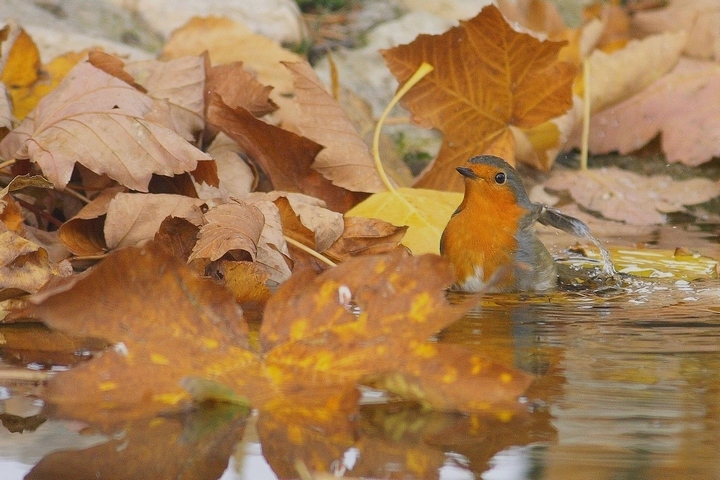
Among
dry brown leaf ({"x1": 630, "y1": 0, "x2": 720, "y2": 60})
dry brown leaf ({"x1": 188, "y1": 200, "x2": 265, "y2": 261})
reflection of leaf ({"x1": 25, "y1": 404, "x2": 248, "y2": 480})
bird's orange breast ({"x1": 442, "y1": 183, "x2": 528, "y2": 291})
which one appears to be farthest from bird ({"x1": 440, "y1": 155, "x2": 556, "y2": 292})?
dry brown leaf ({"x1": 630, "y1": 0, "x2": 720, "y2": 60})

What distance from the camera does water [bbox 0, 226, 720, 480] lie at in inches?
47.4

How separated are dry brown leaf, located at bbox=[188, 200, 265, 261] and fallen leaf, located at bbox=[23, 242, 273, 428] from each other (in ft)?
1.79

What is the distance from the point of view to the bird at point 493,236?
2.68 meters

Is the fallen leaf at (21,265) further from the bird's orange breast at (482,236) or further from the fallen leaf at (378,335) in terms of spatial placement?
the bird's orange breast at (482,236)

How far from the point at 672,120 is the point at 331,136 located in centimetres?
181

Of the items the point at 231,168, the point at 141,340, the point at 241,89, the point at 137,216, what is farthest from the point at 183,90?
the point at 141,340

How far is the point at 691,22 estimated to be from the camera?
5188 mm

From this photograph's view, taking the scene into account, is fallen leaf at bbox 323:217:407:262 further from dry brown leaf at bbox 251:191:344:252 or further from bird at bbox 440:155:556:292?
bird at bbox 440:155:556:292

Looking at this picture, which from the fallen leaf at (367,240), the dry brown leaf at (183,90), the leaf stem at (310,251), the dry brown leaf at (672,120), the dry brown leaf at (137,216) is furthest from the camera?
the dry brown leaf at (672,120)

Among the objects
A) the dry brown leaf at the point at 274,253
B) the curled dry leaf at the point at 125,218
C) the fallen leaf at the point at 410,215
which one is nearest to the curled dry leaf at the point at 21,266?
the curled dry leaf at the point at 125,218

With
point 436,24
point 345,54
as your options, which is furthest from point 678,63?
point 345,54

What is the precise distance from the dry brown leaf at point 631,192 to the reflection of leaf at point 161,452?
2394mm

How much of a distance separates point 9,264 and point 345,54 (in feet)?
9.31

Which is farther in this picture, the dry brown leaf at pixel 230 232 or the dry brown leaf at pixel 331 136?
the dry brown leaf at pixel 331 136
